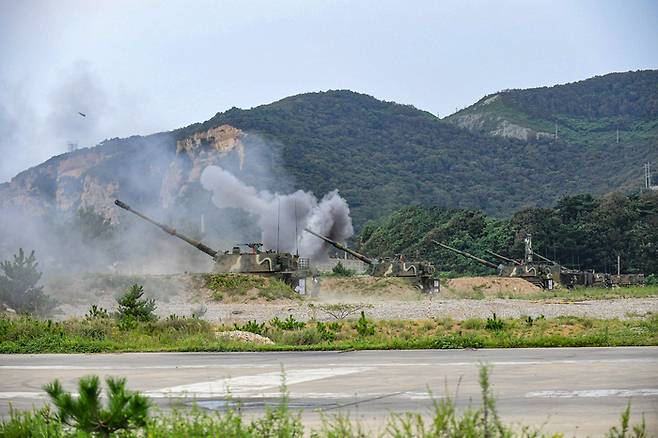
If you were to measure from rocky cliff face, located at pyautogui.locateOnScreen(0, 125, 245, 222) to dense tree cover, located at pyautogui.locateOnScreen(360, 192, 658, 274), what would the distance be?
33204 mm

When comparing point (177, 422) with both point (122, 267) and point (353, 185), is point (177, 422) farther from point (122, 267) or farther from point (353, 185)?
point (353, 185)

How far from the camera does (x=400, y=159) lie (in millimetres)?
150500

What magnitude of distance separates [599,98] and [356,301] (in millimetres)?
140507

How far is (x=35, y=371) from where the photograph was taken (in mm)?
17547

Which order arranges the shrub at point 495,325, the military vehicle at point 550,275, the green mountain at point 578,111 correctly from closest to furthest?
the shrub at point 495,325
the military vehicle at point 550,275
the green mountain at point 578,111

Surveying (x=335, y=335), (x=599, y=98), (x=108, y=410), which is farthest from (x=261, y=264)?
(x=599, y=98)

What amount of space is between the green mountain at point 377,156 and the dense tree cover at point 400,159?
0.85 ft

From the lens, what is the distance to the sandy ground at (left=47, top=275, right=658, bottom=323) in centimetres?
3578

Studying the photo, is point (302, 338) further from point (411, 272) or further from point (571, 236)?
point (571, 236)

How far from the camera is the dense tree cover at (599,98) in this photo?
172 m

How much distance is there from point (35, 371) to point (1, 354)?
5.73m

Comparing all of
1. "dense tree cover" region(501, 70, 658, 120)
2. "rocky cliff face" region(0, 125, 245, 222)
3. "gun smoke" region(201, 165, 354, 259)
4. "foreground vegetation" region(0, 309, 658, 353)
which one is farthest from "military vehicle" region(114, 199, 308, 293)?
"dense tree cover" region(501, 70, 658, 120)

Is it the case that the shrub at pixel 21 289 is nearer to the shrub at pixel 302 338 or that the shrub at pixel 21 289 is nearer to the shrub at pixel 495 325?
the shrub at pixel 302 338

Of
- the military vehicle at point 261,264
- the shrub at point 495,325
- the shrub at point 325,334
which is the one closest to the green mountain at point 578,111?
the military vehicle at point 261,264
